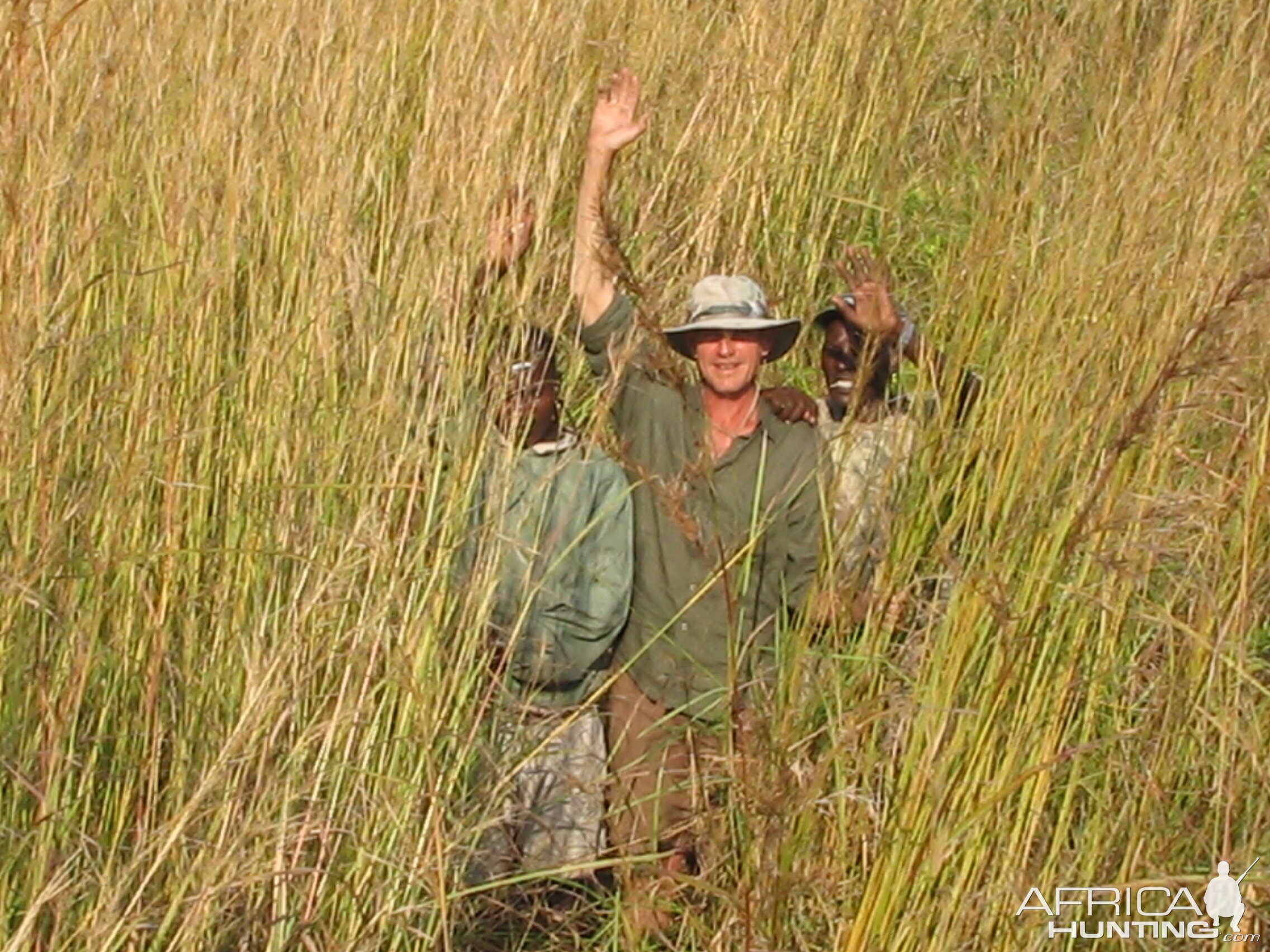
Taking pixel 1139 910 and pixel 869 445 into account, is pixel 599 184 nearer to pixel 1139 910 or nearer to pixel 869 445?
pixel 869 445

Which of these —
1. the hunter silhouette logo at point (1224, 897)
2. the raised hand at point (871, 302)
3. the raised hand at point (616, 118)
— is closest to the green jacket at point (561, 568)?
the raised hand at point (871, 302)

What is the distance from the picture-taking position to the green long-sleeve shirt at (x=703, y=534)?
3.09 metres

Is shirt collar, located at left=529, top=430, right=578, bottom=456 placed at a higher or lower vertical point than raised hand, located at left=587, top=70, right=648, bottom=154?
lower

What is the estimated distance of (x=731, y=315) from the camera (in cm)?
358

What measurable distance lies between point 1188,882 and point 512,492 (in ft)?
3.34

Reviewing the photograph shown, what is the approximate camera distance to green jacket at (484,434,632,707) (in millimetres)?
2768

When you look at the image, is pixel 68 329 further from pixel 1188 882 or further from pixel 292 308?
pixel 1188 882

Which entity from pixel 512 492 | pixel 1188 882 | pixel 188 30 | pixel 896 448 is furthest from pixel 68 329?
pixel 1188 882

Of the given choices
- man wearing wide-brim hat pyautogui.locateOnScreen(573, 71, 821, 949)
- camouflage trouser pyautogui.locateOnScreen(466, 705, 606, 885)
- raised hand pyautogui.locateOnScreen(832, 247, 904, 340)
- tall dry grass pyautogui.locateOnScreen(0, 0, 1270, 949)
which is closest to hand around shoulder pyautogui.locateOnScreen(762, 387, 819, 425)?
man wearing wide-brim hat pyautogui.locateOnScreen(573, 71, 821, 949)

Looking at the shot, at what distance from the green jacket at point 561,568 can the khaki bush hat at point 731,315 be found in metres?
0.36

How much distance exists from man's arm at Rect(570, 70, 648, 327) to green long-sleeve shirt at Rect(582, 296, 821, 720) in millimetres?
44

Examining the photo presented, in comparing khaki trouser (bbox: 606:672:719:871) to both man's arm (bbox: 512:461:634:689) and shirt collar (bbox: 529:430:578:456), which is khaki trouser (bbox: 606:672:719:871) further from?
shirt collar (bbox: 529:430:578:456)

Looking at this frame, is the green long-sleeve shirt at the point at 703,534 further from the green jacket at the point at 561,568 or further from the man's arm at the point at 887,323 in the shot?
the man's arm at the point at 887,323

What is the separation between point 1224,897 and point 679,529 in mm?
867
